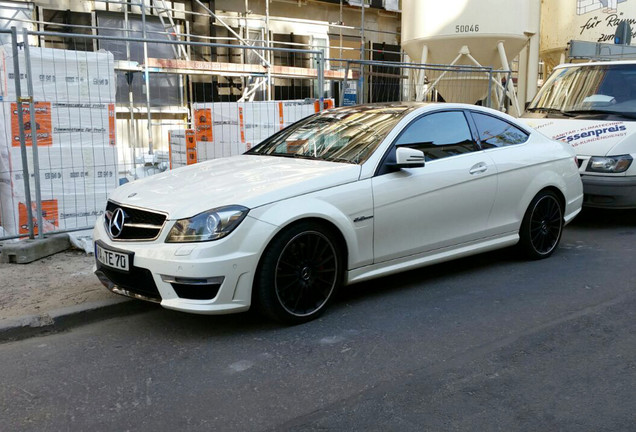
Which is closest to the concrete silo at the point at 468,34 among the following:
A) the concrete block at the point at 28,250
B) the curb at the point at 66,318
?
the concrete block at the point at 28,250

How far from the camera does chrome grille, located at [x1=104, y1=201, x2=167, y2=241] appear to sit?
14.1 feet

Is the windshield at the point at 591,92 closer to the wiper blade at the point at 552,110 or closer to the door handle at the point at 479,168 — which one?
the wiper blade at the point at 552,110

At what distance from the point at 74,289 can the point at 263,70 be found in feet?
30.4

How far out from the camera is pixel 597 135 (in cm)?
803

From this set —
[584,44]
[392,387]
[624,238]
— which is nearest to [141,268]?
[392,387]

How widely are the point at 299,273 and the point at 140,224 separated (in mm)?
1148

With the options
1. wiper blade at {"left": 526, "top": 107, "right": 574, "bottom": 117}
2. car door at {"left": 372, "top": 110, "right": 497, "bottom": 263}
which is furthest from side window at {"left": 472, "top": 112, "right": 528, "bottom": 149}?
wiper blade at {"left": 526, "top": 107, "right": 574, "bottom": 117}

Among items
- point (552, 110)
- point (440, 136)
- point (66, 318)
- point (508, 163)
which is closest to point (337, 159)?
point (440, 136)

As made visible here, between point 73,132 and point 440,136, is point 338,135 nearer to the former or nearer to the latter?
point 440,136

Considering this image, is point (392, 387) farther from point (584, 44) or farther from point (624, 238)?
point (584, 44)

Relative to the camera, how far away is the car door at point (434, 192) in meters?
4.99

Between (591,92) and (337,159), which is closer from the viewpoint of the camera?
(337,159)

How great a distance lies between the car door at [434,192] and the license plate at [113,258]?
6.02ft

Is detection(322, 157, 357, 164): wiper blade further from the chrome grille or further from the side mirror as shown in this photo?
the chrome grille
